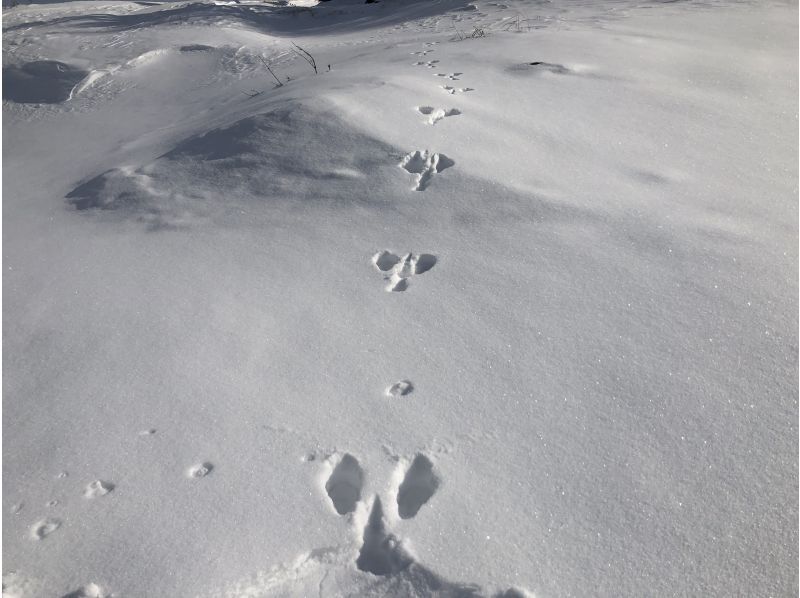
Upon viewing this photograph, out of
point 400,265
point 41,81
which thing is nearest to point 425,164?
point 400,265

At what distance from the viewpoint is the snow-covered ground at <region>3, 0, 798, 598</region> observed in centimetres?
120

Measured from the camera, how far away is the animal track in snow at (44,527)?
50.6 inches

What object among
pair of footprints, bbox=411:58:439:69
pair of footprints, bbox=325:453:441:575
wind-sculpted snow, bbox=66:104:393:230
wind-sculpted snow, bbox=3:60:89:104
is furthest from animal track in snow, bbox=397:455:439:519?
wind-sculpted snow, bbox=3:60:89:104

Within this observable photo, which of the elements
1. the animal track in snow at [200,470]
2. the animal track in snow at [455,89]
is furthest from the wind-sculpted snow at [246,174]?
the animal track in snow at [200,470]

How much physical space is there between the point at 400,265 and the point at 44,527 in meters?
1.25

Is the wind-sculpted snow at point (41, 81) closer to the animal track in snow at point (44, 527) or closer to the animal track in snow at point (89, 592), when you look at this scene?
the animal track in snow at point (44, 527)

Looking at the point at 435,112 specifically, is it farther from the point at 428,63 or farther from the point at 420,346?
the point at 420,346

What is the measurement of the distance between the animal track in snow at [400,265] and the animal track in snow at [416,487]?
0.70 meters

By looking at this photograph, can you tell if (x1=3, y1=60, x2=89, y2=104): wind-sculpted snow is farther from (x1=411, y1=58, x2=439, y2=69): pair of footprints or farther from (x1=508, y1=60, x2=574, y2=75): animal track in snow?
(x1=508, y1=60, x2=574, y2=75): animal track in snow

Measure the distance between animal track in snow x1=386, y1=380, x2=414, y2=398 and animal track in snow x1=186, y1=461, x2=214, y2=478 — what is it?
479 mm

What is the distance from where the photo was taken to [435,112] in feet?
9.55

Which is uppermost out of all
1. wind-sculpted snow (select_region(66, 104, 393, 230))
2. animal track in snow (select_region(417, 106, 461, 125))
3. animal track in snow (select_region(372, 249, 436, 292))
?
animal track in snow (select_region(417, 106, 461, 125))

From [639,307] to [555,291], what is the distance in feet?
0.81

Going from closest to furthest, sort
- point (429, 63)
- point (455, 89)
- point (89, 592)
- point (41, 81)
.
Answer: point (89, 592) → point (455, 89) → point (429, 63) → point (41, 81)
